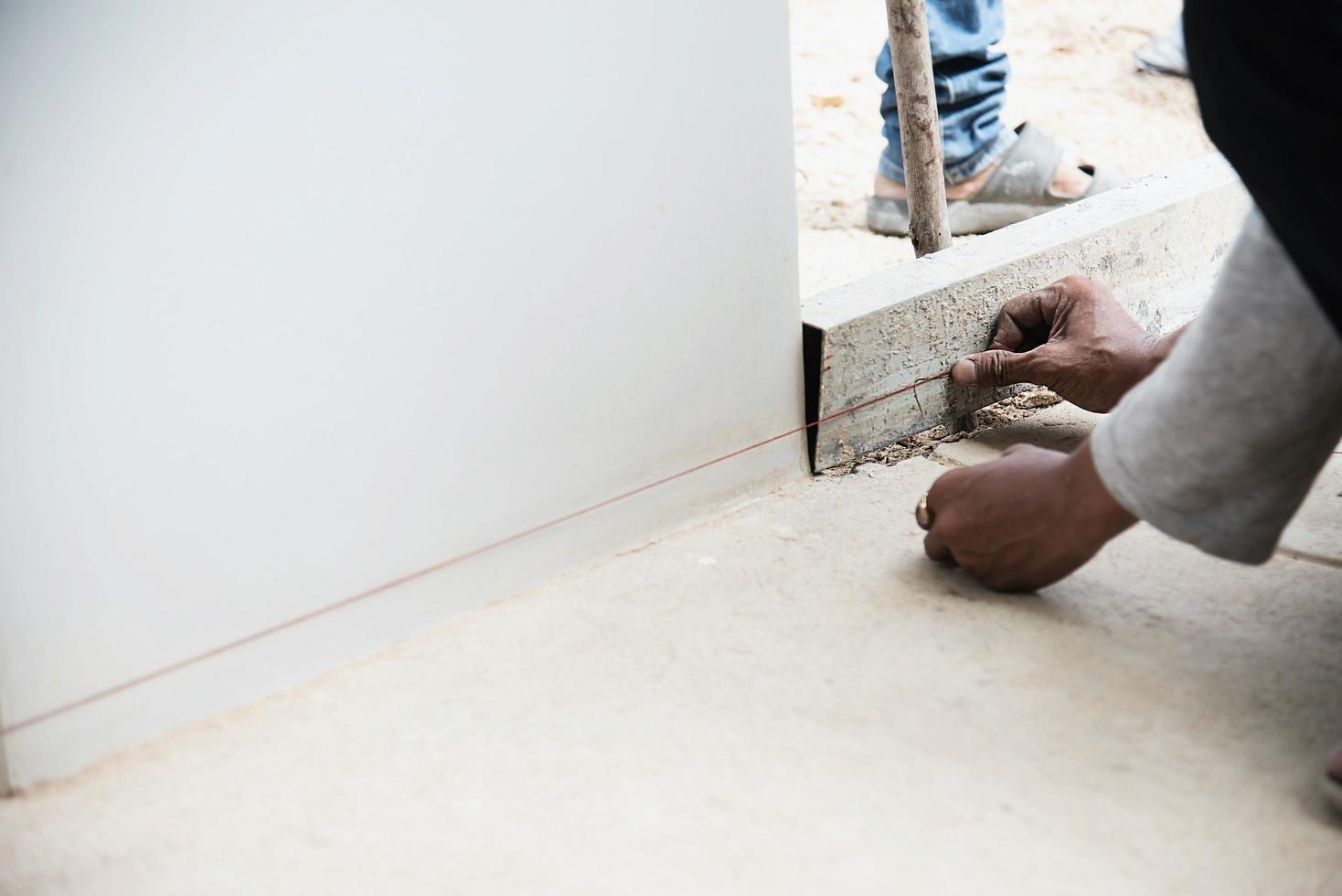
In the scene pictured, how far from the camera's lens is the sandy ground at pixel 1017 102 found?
9.43ft

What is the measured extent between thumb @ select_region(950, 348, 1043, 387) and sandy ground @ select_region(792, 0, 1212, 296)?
0.59 metres

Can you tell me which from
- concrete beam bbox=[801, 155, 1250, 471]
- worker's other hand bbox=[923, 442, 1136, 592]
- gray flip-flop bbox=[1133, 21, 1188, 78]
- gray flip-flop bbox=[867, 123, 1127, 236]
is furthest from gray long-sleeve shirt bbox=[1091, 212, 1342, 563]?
gray flip-flop bbox=[1133, 21, 1188, 78]

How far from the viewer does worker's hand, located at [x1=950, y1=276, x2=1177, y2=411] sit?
183cm

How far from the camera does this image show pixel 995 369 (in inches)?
74.5

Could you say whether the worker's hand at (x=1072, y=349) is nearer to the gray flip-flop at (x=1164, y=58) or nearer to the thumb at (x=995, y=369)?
the thumb at (x=995, y=369)

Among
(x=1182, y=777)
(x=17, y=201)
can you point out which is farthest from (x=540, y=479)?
(x=1182, y=777)

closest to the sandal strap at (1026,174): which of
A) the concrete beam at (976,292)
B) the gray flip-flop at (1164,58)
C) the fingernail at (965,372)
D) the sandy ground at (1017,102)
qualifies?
the sandy ground at (1017,102)

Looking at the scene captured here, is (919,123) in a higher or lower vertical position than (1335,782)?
higher

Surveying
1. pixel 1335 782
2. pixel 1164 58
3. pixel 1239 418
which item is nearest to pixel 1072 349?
pixel 1239 418

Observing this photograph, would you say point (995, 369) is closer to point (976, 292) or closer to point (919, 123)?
point (976, 292)

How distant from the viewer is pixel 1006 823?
3.75 feet

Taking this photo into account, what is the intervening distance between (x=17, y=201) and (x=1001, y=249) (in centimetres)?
146

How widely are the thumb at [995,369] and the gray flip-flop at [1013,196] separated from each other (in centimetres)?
90

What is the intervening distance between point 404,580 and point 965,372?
94cm
